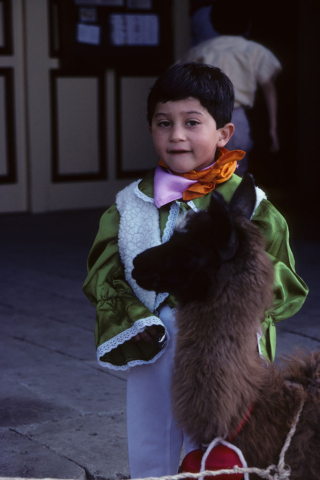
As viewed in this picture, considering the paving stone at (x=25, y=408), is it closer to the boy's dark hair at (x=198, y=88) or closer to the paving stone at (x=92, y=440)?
the paving stone at (x=92, y=440)

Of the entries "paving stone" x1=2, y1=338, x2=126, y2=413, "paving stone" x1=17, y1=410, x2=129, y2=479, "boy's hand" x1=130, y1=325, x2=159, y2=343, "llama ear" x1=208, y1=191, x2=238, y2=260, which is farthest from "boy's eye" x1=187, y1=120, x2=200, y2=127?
"paving stone" x1=2, y1=338, x2=126, y2=413

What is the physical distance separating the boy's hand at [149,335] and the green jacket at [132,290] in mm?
21

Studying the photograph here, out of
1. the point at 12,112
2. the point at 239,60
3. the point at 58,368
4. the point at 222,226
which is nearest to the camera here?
the point at 222,226

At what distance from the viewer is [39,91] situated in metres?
9.30

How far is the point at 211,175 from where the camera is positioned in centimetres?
263

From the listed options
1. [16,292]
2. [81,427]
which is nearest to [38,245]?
[16,292]

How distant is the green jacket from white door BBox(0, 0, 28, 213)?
266 inches

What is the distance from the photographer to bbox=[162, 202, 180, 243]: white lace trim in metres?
2.60

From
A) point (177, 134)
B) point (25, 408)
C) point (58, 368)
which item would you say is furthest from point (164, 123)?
point (58, 368)

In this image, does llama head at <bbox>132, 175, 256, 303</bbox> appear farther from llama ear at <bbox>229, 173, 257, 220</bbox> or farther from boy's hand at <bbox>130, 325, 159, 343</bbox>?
boy's hand at <bbox>130, 325, 159, 343</bbox>

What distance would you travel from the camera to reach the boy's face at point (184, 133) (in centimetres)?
261

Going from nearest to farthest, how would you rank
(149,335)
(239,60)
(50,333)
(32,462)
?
(149,335) < (32,462) < (50,333) < (239,60)

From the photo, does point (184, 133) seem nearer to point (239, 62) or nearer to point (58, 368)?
point (58, 368)

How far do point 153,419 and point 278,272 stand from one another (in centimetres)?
68
